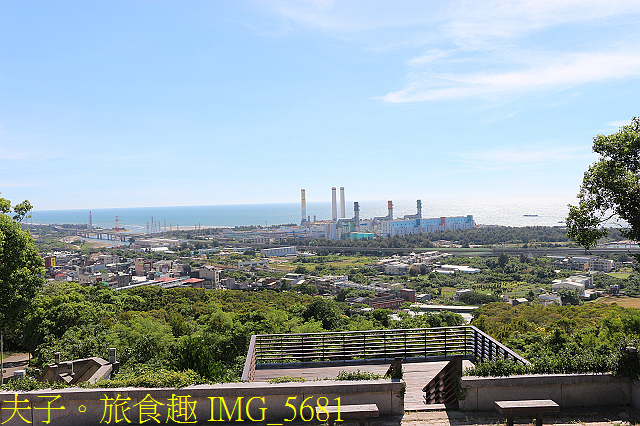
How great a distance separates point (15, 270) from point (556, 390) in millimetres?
7785

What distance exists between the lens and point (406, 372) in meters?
4.70

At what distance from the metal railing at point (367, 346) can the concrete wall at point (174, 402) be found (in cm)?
209

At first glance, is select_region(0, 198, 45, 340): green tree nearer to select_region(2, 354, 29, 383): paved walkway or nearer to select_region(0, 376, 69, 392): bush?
select_region(0, 376, 69, 392): bush

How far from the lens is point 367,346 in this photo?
5.30m

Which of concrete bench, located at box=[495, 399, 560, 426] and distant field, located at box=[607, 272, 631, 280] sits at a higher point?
concrete bench, located at box=[495, 399, 560, 426]

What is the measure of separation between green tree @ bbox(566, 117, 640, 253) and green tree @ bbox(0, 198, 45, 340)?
7.82 m

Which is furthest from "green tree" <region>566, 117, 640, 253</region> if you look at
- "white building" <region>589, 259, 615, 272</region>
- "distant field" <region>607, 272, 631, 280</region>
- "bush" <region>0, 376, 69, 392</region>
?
"white building" <region>589, 259, 615, 272</region>

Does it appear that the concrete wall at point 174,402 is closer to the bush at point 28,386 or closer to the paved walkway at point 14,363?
the bush at point 28,386

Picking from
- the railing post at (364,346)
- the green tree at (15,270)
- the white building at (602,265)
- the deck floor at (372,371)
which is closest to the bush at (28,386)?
the deck floor at (372,371)

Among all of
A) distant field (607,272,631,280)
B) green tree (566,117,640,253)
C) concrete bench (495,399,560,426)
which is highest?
green tree (566,117,640,253)

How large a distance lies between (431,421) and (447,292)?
136 feet

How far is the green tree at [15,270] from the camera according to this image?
21.8 feet

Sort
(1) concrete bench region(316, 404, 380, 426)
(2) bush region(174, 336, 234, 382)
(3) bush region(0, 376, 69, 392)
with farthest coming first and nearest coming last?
(2) bush region(174, 336, 234, 382) → (3) bush region(0, 376, 69, 392) → (1) concrete bench region(316, 404, 380, 426)

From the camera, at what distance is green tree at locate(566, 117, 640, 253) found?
3268 mm
